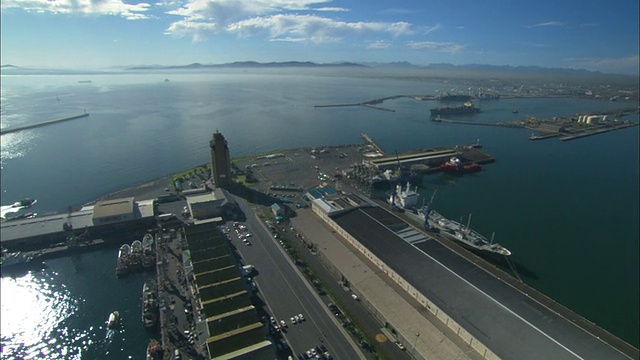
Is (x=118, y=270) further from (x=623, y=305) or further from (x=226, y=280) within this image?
(x=623, y=305)

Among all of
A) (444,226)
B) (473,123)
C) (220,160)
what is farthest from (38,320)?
(473,123)

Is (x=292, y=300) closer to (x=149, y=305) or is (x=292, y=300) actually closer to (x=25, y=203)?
(x=149, y=305)

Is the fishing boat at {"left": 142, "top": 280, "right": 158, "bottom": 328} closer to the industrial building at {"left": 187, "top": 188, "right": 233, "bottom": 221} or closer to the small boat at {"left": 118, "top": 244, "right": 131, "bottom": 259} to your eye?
the small boat at {"left": 118, "top": 244, "right": 131, "bottom": 259}

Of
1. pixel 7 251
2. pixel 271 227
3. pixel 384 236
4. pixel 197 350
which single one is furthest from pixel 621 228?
pixel 7 251

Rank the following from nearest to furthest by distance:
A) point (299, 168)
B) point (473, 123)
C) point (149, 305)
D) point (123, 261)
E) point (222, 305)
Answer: point (222, 305) → point (149, 305) → point (123, 261) → point (299, 168) → point (473, 123)

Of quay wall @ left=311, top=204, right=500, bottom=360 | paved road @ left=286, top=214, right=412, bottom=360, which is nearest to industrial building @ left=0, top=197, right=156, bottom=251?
paved road @ left=286, top=214, right=412, bottom=360

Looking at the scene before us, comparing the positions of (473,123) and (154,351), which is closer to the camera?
(154,351)

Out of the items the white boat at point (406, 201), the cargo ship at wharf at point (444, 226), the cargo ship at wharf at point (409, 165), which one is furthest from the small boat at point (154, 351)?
the cargo ship at wharf at point (409, 165)
